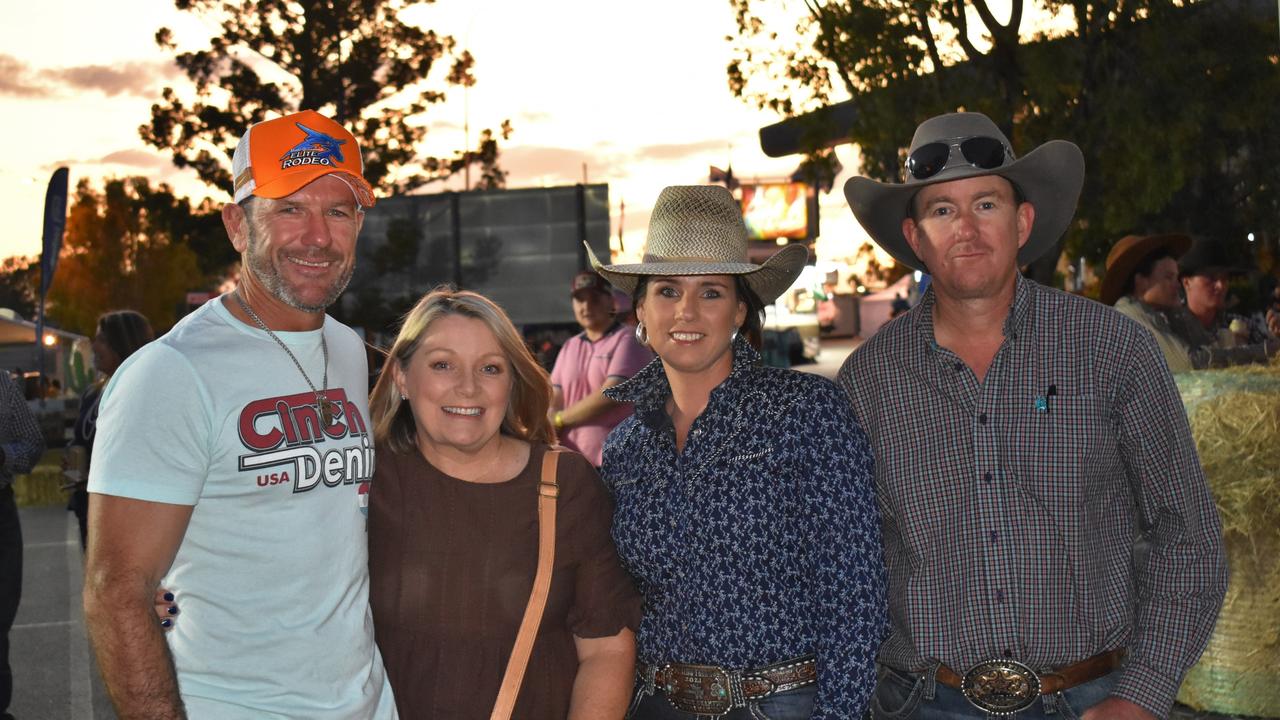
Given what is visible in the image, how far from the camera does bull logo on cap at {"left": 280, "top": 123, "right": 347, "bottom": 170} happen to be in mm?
2953

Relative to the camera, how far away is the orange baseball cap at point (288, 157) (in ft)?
9.66

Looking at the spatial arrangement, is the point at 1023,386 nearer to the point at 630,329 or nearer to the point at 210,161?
the point at 630,329

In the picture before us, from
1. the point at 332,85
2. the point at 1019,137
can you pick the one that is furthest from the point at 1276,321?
the point at 332,85

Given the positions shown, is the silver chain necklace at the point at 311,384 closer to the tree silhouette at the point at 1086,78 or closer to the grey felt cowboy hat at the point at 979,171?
the grey felt cowboy hat at the point at 979,171

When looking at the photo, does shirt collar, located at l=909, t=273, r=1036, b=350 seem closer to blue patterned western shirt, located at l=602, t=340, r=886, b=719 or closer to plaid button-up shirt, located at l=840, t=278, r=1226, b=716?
plaid button-up shirt, located at l=840, t=278, r=1226, b=716

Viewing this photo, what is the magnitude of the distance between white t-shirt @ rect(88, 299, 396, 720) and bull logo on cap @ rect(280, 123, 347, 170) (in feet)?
1.36

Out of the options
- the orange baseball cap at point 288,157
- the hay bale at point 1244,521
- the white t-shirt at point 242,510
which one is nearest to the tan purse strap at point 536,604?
the white t-shirt at point 242,510

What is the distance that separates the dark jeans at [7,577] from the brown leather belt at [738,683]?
4.56m

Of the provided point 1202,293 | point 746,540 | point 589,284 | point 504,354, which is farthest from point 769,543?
point 1202,293

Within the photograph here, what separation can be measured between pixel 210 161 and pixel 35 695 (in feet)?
102

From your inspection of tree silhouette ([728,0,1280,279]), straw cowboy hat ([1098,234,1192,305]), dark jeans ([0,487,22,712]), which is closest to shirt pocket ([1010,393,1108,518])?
straw cowboy hat ([1098,234,1192,305])

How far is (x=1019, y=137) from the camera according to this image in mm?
18891

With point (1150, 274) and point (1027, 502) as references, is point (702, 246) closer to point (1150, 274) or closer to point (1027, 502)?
point (1027, 502)

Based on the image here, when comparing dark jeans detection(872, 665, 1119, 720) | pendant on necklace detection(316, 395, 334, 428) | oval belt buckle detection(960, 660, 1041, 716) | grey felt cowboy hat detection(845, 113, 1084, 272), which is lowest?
dark jeans detection(872, 665, 1119, 720)
